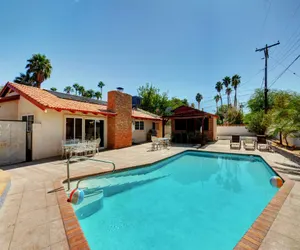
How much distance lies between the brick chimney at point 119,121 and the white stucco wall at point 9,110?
21.5 ft

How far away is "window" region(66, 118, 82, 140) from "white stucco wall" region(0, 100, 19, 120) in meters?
4.13

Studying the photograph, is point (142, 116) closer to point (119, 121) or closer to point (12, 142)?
point (119, 121)

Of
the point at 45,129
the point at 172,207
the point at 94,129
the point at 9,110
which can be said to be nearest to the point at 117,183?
the point at 172,207

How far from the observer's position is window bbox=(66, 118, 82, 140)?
10.7 meters

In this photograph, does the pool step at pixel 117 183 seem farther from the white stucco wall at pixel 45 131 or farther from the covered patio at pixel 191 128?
the covered patio at pixel 191 128

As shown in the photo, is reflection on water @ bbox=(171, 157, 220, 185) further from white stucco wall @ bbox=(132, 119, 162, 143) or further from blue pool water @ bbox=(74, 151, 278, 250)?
white stucco wall @ bbox=(132, 119, 162, 143)

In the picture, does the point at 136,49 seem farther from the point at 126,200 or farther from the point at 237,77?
the point at 237,77

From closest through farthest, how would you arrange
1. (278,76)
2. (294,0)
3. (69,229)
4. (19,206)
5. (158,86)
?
1. (69,229)
2. (19,206)
3. (294,0)
4. (278,76)
5. (158,86)

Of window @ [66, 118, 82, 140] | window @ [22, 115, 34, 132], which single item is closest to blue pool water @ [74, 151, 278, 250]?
window @ [66, 118, 82, 140]

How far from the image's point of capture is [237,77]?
41969 millimetres

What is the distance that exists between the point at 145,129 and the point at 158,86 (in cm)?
1739

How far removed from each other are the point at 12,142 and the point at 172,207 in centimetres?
877

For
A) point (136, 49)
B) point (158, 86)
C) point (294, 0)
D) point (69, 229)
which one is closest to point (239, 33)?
point (294, 0)

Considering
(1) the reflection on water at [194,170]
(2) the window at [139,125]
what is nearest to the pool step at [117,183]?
(1) the reflection on water at [194,170]
